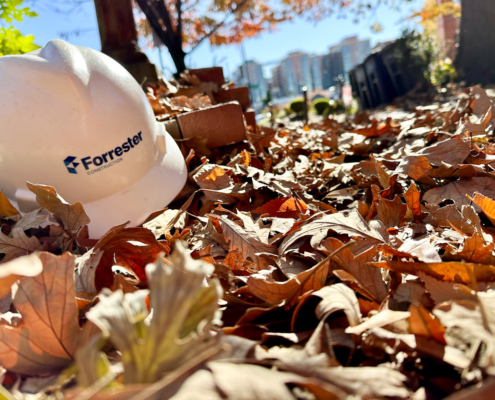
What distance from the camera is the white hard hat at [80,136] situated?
4.32 feet

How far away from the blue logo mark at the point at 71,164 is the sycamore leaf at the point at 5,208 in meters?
0.23

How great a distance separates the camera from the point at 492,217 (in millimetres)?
949

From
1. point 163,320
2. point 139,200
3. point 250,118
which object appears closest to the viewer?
point 163,320

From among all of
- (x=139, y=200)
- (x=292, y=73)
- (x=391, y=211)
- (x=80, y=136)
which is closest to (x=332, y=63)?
(x=292, y=73)

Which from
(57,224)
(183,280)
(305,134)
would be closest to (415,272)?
(183,280)

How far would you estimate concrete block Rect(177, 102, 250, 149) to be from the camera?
Result: 207cm

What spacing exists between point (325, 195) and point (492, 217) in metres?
0.70

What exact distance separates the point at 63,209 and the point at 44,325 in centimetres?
57

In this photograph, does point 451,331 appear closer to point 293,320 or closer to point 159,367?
point 293,320

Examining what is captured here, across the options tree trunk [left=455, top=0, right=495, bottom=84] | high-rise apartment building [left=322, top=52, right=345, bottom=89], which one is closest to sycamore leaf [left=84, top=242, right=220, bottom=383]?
tree trunk [left=455, top=0, right=495, bottom=84]

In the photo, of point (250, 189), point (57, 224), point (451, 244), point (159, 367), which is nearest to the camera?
point (159, 367)

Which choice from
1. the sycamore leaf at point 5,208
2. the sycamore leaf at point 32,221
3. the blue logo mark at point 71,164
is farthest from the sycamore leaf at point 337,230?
the sycamore leaf at point 5,208

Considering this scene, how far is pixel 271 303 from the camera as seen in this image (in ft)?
2.42

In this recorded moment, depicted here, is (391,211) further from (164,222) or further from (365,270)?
(164,222)
